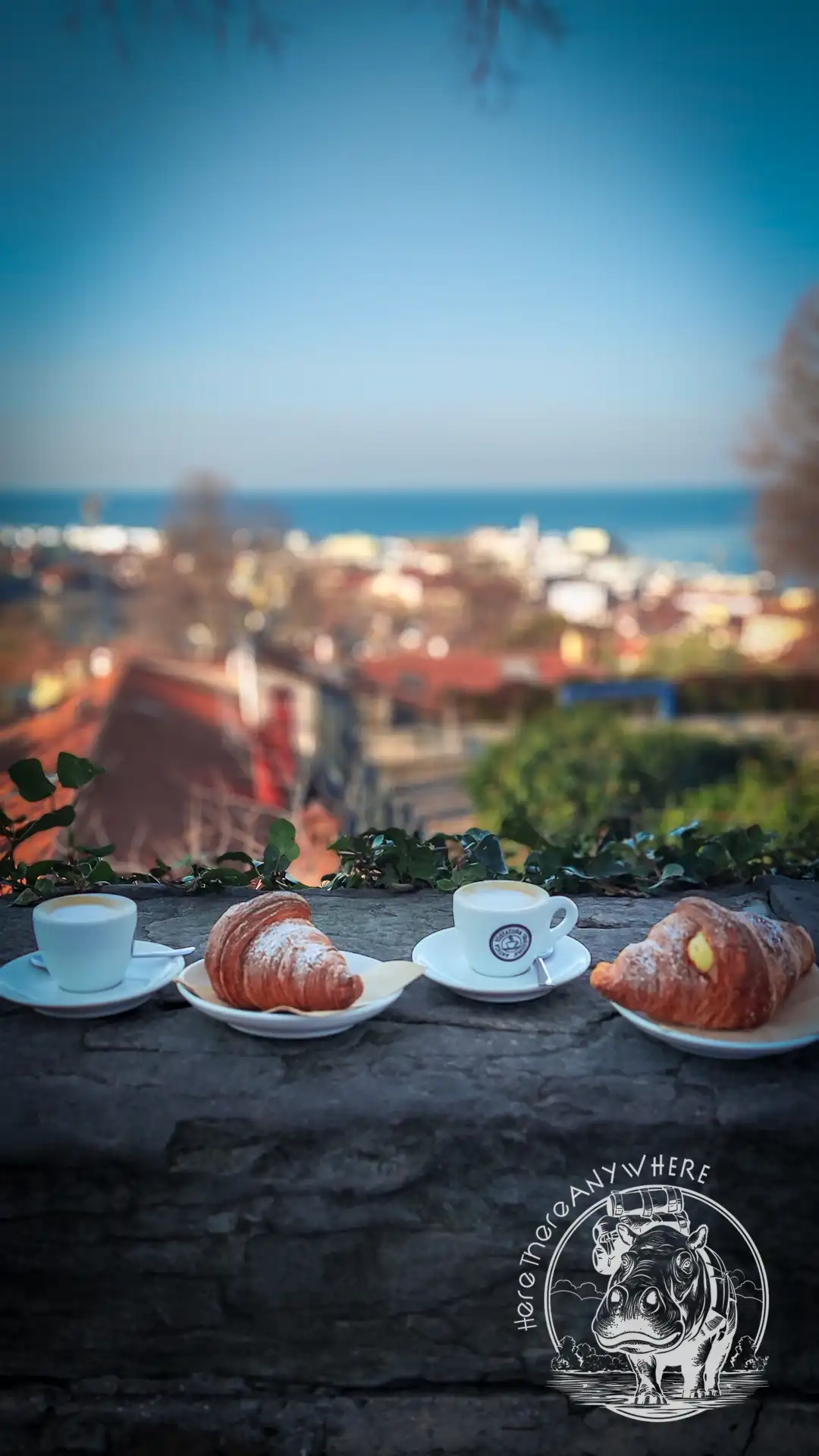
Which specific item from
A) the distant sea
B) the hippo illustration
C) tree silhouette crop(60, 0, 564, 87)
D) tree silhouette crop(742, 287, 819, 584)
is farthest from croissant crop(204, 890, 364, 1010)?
the distant sea

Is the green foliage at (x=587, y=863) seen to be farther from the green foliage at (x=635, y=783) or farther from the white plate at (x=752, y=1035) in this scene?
the green foliage at (x=635, y=783)

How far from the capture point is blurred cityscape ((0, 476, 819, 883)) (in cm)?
761

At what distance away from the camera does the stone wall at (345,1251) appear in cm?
77

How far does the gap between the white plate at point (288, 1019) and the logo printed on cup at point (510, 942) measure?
9 cm

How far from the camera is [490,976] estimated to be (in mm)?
916

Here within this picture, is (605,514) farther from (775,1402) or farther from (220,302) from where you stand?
(775,1402)

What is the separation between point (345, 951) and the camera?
3.29ft

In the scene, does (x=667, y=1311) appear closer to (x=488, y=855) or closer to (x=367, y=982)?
(x=367, y=982)

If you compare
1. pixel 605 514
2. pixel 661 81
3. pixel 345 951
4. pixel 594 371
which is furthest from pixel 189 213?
pixel 345 951

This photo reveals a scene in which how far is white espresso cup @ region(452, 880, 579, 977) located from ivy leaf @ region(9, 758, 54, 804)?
489 mm

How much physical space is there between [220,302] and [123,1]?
9.64 m

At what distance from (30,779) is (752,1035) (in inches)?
29.0

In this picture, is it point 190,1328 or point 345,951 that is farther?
point 345,951

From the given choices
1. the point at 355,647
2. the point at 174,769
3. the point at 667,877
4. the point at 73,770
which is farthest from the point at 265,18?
the point at 355,647
